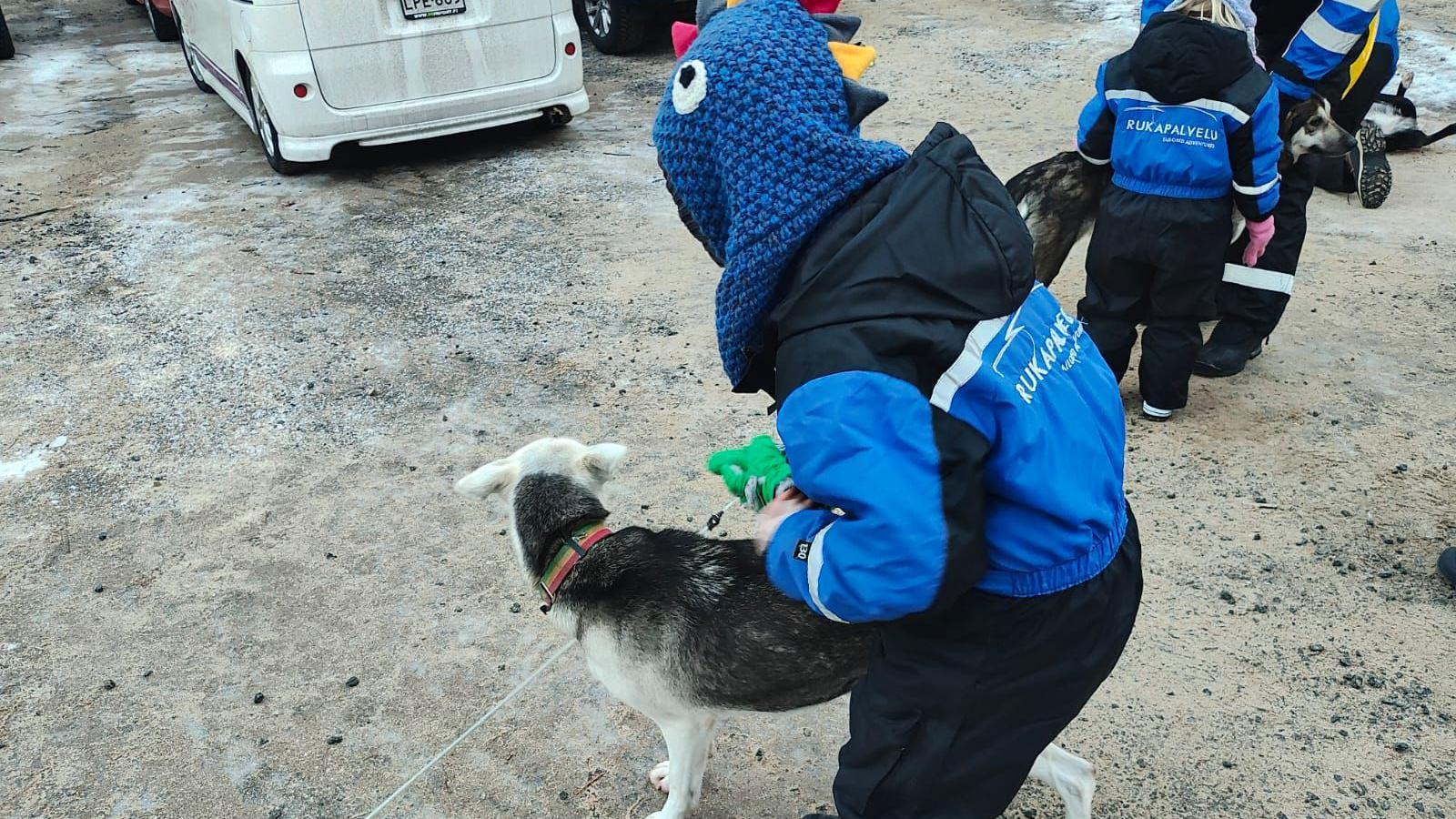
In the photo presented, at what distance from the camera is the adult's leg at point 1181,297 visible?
15.4ft

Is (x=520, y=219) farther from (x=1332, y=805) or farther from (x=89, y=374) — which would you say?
(x=1332, y=805)

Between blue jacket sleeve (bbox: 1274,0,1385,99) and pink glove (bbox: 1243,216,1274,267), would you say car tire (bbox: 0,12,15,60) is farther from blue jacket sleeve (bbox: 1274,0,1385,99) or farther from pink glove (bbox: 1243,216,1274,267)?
pink glove (bbox: 1243,216,1274,267)

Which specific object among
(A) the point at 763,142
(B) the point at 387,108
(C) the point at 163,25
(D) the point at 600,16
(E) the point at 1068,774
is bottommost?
(C) the point at 163,25

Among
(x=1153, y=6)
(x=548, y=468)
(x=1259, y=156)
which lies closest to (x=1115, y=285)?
(x=1259, y=156)

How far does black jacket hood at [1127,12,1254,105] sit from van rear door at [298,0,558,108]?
547cm

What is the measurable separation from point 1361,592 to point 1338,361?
2045 mm

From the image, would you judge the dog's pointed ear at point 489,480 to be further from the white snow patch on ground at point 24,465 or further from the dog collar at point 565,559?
the white snow patch on ground at point 24,465

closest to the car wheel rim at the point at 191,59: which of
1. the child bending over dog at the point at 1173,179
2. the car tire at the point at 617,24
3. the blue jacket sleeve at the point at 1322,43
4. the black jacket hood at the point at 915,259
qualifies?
the car tire at the point at 617,24

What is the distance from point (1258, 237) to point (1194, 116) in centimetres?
73

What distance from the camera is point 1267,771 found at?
10.1ft

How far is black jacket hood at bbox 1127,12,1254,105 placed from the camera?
437 cm

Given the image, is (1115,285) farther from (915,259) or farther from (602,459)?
(915,259)

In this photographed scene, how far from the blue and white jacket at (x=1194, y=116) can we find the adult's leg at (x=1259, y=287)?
648 millimetres

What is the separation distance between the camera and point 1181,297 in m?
4.88
